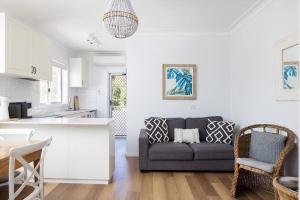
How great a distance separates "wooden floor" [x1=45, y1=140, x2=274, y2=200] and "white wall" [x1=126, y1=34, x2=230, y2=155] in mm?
1408

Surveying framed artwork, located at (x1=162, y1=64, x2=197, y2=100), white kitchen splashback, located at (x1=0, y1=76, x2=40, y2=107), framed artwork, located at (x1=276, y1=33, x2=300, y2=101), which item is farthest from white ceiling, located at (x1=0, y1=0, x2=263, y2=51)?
white kitchen splashback, located at (x1=0, y1=76, x2=40, y2=107)

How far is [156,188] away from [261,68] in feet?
7.72

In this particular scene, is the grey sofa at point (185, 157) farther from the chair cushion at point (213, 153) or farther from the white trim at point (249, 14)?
the white trim at point (249, 14)

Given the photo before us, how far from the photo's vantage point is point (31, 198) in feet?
5.20

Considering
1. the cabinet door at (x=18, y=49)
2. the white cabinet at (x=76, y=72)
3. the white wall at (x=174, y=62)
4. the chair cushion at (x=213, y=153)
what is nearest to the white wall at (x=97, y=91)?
the white cabinet at (x=76, y=72)

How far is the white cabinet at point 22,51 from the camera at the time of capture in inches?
120

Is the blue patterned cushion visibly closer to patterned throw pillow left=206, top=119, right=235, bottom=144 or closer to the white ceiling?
patterned throw pillow left=206, top=119, right=235, bottom=144

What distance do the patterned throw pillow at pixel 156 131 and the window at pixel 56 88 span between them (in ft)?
8.66

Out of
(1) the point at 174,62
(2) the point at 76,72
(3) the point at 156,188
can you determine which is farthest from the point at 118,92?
(3) the point at 156,188

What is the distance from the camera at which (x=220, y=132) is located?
157 inches

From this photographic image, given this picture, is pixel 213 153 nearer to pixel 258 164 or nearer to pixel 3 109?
pixel 258 164

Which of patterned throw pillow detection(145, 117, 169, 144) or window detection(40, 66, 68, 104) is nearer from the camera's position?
patterned throw pillow detection(145, 117, 169, 144)

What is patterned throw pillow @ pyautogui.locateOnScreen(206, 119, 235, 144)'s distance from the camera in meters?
3.94

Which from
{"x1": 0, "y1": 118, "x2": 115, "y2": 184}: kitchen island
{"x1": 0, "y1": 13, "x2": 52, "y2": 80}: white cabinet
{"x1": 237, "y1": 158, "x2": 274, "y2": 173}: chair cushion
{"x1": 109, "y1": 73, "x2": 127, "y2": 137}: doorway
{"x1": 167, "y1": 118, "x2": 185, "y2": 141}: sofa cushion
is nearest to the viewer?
{"x1": 237, "y1": 158, "x2": 274, "y2": 173}: chair cushion
